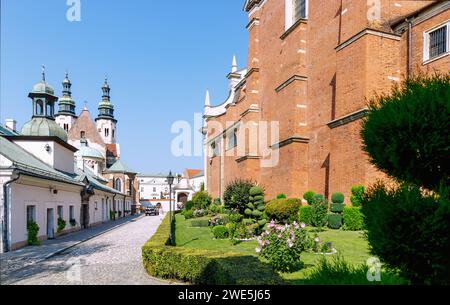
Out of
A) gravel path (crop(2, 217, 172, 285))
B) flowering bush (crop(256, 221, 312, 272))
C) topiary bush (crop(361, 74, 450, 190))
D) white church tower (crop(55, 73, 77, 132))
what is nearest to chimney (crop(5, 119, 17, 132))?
gravel path (crop(2, 217, 172, 285))

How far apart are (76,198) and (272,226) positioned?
1787cm

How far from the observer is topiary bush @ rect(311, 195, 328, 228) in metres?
15.9

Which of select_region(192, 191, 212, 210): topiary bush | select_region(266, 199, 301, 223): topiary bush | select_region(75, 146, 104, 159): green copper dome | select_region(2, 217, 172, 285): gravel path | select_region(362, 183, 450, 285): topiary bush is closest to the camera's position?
select_region(362, 183, 450, 285): topiary bush

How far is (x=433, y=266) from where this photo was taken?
150 inches

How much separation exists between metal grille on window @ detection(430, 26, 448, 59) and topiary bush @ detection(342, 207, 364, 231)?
8.01m

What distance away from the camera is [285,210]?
1783 cm

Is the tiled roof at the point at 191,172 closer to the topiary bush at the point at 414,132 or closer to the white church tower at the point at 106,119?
the white church tower at the point at 106,119

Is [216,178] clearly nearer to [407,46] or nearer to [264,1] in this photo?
[264,1]

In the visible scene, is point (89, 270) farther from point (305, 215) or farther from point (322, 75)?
point (322, 75)

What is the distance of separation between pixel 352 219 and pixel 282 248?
7573 millimetres

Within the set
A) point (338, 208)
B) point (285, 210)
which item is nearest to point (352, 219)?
point (338, 208)

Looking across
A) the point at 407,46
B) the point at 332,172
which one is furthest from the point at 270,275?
the point at 407,46

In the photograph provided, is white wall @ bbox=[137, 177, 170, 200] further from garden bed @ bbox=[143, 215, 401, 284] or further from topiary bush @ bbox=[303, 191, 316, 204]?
garden bed @ bbox=[143, 215, 401, 284]

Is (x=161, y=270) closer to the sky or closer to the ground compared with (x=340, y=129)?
closer to the ground
